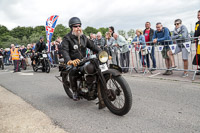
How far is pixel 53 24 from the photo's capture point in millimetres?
12562

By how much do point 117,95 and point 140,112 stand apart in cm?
63

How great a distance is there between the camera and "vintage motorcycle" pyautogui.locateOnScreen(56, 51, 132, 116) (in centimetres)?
313

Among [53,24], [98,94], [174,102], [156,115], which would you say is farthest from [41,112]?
[53,24]

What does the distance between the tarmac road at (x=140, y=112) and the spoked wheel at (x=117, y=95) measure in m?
0.16

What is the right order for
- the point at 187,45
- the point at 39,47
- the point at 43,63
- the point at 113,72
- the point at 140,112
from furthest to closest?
the point at 39,47
the point at 43,63
the point at 187,45
the point at 140,112
the point at 113,72

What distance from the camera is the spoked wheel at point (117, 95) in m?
3.05

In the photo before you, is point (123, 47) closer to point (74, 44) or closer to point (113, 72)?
point (74, 44)

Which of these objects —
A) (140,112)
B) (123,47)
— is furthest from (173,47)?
(140,112)

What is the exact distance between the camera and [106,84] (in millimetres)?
3387

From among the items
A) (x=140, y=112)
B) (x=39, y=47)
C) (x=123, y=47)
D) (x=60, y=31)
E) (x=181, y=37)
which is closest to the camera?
(x=140, y=112)

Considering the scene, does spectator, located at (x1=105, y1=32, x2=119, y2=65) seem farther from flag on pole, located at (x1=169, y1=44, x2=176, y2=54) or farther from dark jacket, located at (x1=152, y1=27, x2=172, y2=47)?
flag on pole, located at (x1=169, y1=44, x2=176, y2=54)

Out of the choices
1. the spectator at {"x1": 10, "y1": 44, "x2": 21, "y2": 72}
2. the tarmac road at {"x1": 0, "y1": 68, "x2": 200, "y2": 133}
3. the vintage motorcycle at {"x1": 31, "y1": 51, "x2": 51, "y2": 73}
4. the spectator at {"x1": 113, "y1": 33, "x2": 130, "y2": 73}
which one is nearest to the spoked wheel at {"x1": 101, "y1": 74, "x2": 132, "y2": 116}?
the tarmac road at {"x1": 0, "y1": 68, "x2": 200, "y2": 133}

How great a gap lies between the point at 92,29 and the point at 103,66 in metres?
132

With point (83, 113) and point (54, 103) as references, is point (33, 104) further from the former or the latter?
point (83, 113)
